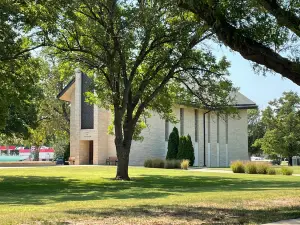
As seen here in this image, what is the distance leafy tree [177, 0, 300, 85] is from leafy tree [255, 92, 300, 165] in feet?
154

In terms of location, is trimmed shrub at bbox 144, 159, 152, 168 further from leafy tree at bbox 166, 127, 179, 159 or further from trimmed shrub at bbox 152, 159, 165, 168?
leafy tree at bbox 166, 127, 179, 159

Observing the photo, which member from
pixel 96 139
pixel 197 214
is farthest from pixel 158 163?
pixel 197 214

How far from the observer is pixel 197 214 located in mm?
10055

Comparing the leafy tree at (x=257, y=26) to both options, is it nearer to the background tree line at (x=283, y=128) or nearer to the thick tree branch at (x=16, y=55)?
Answer: the thick tree branch at (x=16, y=55)

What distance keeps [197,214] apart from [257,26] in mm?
4759

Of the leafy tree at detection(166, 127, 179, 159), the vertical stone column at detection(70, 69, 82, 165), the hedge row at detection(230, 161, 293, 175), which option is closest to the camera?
the hedge row at detection(230, 161, 293, 175)

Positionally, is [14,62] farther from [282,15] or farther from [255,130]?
[255,130]

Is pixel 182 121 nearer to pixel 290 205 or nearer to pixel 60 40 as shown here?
pixel 60 40

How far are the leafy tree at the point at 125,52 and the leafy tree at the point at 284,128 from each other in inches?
1309

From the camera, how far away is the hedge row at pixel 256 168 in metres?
32.9

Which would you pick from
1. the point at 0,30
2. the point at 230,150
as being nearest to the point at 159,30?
the point at 0,30

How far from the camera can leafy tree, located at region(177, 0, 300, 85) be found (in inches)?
392

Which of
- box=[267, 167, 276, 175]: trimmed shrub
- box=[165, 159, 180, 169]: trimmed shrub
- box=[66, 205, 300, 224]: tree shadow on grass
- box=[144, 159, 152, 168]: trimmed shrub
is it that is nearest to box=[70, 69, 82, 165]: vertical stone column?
box=[144, 159, 152, 168]: trimmed shrub

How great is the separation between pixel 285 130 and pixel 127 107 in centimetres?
3755
